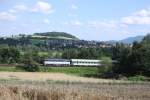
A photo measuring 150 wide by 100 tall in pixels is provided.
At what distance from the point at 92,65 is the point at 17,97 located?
116m

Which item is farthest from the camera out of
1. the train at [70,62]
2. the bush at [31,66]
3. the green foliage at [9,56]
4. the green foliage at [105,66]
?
the green foliage at [9,56]

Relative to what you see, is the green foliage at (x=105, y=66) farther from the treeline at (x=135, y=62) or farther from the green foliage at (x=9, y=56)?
the green foliage at (x=9, y=56)

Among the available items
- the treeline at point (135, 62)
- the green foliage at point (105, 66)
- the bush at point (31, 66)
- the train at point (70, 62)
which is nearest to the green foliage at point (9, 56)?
the train at point (70, 62)

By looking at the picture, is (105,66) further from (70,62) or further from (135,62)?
(70,62)

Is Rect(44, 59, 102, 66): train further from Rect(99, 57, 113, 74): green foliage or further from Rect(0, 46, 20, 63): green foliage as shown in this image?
Rect(99, 57, 113, 74): green foliage

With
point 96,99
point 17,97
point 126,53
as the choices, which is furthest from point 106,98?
point 126,53

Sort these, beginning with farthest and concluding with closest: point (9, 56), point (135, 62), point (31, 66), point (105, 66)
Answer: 1. point (9, 56)
2. point (105, 66)
3. point (31, 66)
4. point (135, 62)

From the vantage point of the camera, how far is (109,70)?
339 ft

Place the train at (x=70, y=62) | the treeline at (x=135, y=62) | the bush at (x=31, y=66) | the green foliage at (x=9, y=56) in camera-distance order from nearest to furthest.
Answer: the treeline at (x=135, y=62) < the bush at (x=31, y=66) < the train at (x=70, y=62) < the green foliage at (x=9, y=56)

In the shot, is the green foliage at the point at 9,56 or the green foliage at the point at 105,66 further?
the green foliage at the point at 9,56

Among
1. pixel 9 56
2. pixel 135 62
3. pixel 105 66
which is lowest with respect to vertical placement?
pixel 105 66

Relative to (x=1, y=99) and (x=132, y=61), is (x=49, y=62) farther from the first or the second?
(x=1, y=99)

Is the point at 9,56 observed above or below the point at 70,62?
above

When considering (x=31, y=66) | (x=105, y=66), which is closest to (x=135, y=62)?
(x=105, y=66)
